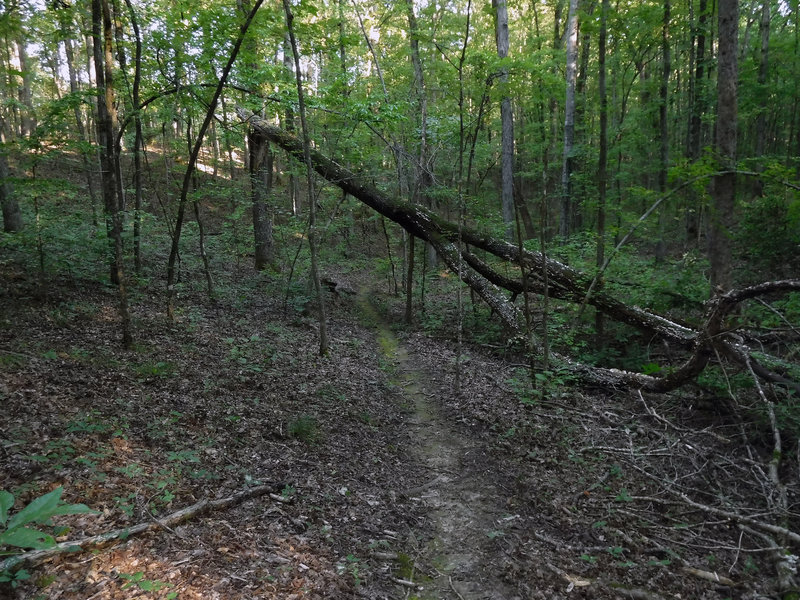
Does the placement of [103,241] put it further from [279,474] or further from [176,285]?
[279,474]

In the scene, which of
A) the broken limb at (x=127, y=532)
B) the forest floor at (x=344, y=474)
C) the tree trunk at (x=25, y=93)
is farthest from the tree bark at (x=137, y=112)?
the tree trunk at (x=25, y=93)

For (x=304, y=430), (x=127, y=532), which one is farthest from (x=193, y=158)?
(x=127, y=532)

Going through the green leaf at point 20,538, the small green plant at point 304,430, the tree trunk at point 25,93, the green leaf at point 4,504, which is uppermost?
the tree trunk at point 25,93

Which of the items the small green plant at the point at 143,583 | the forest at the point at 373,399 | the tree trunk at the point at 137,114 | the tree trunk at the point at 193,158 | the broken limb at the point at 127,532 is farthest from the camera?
the tree trunk at the point at 137,114

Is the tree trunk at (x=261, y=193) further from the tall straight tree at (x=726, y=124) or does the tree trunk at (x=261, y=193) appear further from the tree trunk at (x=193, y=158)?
the tall straight tree at (x=726, y=124)

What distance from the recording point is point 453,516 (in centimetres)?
502

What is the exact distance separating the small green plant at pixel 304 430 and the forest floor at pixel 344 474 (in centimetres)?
2

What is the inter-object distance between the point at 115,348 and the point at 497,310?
7.10 metres

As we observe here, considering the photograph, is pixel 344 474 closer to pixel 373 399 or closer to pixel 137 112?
pixel 373 399

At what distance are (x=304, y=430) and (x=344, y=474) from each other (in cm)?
92

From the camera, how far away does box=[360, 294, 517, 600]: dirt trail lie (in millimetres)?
4066

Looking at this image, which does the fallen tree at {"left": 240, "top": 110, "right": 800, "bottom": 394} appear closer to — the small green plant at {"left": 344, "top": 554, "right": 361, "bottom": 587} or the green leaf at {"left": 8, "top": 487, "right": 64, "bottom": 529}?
the small green plant at {"left": 344, "top": 554, "right": 361, "bottom": 587}

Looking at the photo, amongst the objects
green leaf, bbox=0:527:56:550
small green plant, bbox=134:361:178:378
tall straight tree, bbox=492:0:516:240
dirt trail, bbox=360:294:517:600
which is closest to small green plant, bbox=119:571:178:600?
green leaf, bbox=0:527:56:550

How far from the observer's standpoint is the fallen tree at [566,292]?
5.39 m
